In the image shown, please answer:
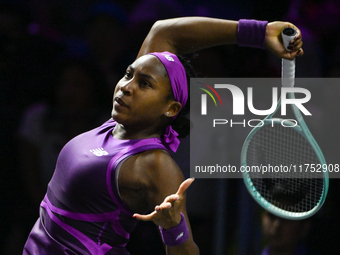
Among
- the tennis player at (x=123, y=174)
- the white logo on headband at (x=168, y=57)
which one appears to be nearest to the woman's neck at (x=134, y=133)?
the tennis player at (x=123, y=174)

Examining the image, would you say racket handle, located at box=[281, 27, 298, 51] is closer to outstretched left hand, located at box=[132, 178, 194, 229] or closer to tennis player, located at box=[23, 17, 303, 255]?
tennis player, located at box=[23, 17, 303, 255]

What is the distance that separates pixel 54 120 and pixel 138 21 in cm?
66

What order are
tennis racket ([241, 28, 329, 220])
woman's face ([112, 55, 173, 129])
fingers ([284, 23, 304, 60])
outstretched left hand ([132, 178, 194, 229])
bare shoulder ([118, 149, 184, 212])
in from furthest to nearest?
tennis racket ([241, 28, 329, 220]), fingers ([284, 23, 304, 60]), woman's face ([112, 55, 173, 129]), bare shoulder ([118, 149, 184, 212]), outstretched left hand ([132, 178, 194, 229])

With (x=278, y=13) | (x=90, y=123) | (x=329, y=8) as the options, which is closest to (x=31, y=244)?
(x=90, y=123)

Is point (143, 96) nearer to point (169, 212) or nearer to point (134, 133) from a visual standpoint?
point (134, 133)

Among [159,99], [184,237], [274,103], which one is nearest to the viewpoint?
[184,237]

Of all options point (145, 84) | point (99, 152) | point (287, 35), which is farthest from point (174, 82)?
point (287, 35)

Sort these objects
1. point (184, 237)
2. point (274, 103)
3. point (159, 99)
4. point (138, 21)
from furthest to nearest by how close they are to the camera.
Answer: point (138, 21) < point (274, 103) < point (159, 99) < point (184, 237)

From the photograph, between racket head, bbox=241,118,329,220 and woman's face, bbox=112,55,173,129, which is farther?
racket head, bbox=241,118,329,220

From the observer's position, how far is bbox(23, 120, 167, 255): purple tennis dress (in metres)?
1.29

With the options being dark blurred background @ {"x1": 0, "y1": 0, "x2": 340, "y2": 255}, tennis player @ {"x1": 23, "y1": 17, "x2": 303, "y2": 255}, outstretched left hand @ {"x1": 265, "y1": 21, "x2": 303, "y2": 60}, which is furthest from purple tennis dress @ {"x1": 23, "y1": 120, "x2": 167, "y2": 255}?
dark blurred background @ {"x1": 0, "y1": 0, "x2": 340, "y2": 255}

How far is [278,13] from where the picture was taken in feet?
7.67

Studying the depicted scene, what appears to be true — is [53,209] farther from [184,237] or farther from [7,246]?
[7,246]

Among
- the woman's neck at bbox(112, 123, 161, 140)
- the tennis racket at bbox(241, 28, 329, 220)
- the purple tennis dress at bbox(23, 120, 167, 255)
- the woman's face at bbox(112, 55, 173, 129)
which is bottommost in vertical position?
the tennis racket at bbox(241, 28, 329, 220)
